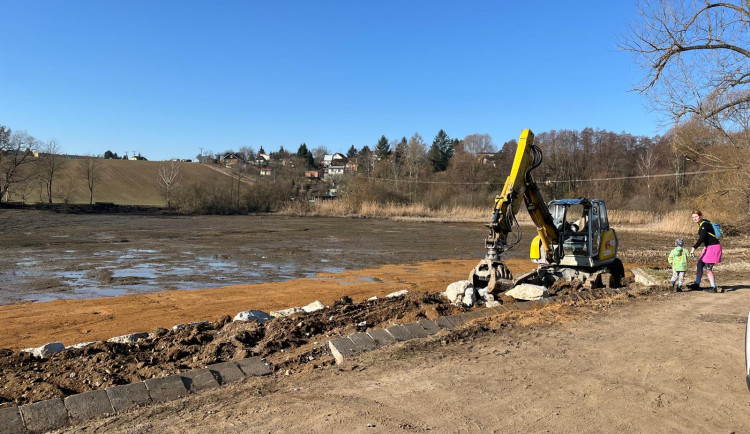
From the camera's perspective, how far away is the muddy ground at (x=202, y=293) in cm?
624

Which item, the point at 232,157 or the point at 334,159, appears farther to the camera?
the point at 334,159

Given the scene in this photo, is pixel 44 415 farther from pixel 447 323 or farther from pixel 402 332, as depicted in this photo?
pixel 447 323

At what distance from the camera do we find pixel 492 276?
36.1 ft

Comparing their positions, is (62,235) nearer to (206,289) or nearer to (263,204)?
(206,289)

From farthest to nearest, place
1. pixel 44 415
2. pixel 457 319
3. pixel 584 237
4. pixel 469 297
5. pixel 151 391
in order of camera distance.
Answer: pixel 584 237, pixel 469 297, pixel 457 319, pixel 151 391, pixel 44 415

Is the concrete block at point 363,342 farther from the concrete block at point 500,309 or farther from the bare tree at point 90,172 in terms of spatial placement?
the bare tree at point 90,172

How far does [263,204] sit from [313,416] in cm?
6526

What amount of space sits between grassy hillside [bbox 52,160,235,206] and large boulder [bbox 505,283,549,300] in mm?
66148

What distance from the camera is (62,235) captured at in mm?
31094

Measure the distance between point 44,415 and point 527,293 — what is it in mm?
8543

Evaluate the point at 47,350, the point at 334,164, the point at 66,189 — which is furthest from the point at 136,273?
the point at 334,164

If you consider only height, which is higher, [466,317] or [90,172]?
[90,172]

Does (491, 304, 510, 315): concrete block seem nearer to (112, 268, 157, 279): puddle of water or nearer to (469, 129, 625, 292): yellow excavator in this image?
(469, 129, 625, 292): yellow excavator

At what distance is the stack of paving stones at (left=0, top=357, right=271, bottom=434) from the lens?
14.3 ft
